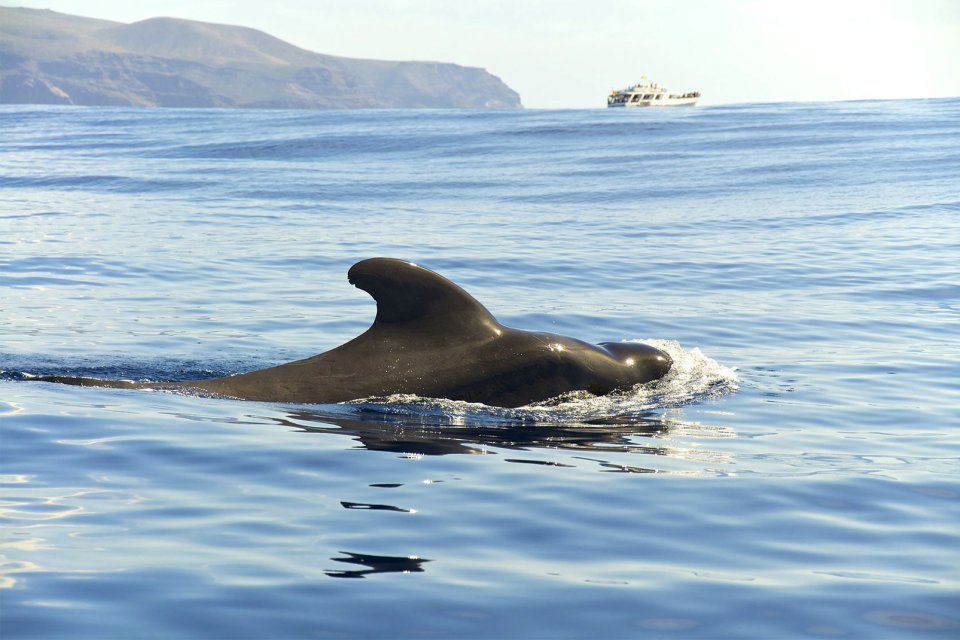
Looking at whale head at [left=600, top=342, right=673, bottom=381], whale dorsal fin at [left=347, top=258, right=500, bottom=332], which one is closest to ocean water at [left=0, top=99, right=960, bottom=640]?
whale head at [left=600, top=342, right=673, bottom=381]

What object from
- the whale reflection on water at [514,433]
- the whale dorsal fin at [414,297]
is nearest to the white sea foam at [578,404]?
the whale reflection on water at [514,433]

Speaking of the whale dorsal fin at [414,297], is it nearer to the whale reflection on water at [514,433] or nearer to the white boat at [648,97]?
the whale reflection on water at [514,433]

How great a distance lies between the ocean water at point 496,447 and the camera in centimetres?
594

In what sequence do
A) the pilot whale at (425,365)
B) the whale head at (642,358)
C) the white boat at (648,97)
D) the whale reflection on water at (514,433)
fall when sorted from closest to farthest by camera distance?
the whale reflection on water at (514,433)
the pilot whale at (425,365)
the whale head at (642,358)
the white boat at (648,97)

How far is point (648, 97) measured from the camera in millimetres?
126312

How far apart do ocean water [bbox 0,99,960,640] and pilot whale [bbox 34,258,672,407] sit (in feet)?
0.83

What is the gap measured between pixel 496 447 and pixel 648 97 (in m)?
121

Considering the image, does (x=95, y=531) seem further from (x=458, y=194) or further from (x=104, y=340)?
(x=458, y=194)

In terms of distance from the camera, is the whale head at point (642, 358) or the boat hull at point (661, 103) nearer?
the whale head at point (642, 358)

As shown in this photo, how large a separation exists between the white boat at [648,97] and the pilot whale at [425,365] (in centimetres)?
11447

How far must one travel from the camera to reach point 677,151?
158ft

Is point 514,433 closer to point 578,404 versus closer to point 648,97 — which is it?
point 578,404

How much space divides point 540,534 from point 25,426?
185 inches

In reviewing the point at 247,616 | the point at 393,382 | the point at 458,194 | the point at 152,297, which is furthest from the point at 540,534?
the point at 458,194
